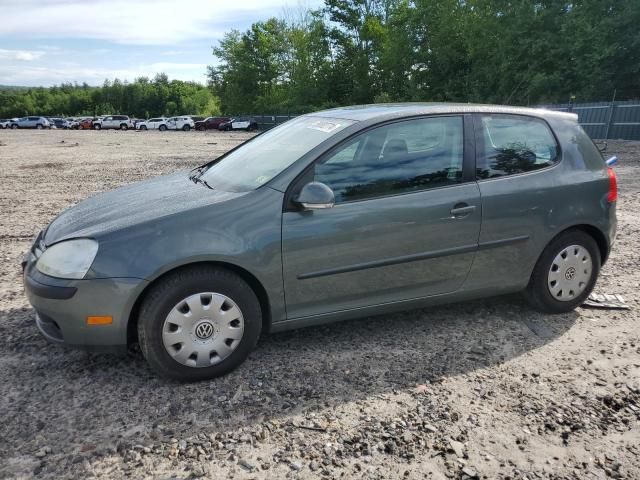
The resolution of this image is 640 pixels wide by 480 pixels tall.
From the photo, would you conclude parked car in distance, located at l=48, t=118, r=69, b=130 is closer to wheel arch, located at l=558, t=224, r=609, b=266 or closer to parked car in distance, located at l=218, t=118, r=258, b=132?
parked car in distance, located at l=218, t=118, r=258, b=132

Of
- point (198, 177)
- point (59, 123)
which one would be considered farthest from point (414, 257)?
point (59, 123)

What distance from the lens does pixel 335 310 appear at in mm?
3326

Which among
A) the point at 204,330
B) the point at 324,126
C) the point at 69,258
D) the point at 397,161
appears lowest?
the point at 204,330

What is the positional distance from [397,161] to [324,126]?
59cm

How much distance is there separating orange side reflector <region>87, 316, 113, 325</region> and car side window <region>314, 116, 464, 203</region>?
4.86 feet

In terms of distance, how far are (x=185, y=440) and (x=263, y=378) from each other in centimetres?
67

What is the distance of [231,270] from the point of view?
304cm

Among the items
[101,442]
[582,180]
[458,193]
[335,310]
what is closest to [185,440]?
[101,442]

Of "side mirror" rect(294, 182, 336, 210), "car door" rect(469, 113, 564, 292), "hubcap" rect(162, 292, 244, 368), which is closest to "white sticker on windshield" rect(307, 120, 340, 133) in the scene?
"side mirror" rect(294, 182, 336, 210)

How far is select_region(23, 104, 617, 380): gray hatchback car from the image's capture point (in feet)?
9.49

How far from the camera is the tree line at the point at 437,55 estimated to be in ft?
99.9

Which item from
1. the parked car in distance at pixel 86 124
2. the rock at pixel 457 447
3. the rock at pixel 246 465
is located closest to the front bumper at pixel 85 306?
the rock at pixel 246 465

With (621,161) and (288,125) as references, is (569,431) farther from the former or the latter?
(621,161)

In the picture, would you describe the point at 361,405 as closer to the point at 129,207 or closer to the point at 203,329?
the point at 203,329
